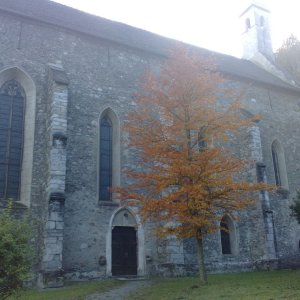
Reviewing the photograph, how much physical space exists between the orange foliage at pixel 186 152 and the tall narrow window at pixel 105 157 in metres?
3.45

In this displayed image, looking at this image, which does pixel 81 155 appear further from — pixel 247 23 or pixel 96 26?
pixel 247 23

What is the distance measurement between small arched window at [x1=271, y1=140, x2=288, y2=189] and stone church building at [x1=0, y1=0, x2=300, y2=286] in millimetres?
2295

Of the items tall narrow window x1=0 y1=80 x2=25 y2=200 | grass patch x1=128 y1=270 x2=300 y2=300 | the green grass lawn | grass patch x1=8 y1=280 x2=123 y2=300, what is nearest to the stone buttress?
grass patch x1=8 y1=280 x2=123 y2=300

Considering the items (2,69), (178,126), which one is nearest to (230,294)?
(178,126)

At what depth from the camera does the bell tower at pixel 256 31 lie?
3312cm

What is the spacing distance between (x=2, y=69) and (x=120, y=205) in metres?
7.62

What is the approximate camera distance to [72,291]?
12.7m

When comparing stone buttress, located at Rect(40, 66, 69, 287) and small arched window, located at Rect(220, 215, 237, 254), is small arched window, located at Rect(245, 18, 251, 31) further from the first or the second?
stone buttress, located at Rect(40, 66, 69, 287)

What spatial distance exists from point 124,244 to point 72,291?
187 inches

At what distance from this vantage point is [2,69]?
16.3m

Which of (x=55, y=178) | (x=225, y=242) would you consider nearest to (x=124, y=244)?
(x=55, y=178)

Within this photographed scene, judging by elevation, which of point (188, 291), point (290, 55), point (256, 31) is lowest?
point (188, 291)

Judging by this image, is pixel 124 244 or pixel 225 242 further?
pixel 225 242

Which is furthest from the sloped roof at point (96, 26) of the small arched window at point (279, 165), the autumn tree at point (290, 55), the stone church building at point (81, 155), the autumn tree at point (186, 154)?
the autumn tree at point (290, 55)
